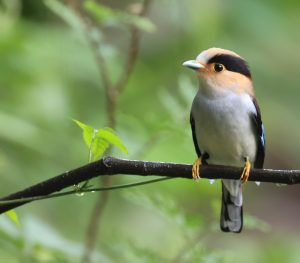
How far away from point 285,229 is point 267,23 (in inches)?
102

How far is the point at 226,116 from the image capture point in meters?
2.93

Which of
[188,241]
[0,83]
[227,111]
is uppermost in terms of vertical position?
[0,83]

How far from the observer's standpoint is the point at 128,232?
15.0 ft

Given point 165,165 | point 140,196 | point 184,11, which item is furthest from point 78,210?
point 165,165

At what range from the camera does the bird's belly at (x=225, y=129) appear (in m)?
2.92

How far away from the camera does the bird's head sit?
2.96m

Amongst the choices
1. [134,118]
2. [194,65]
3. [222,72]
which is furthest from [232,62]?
[134,118]

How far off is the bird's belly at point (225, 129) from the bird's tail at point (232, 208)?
21cm

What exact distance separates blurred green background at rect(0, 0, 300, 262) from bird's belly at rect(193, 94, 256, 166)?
89 mm

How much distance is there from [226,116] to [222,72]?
0.18 metres

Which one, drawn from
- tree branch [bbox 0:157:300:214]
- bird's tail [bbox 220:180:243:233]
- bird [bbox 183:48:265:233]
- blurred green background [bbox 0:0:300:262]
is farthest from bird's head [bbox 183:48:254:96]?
tree branch [bbox 0:157:300:214]

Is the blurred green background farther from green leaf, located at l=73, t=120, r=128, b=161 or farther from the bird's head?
green leaf, located at l=73, t=120, r=128, b=161

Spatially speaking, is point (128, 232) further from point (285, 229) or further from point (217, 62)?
point (285, 229)

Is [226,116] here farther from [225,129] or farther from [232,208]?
[232,208]
